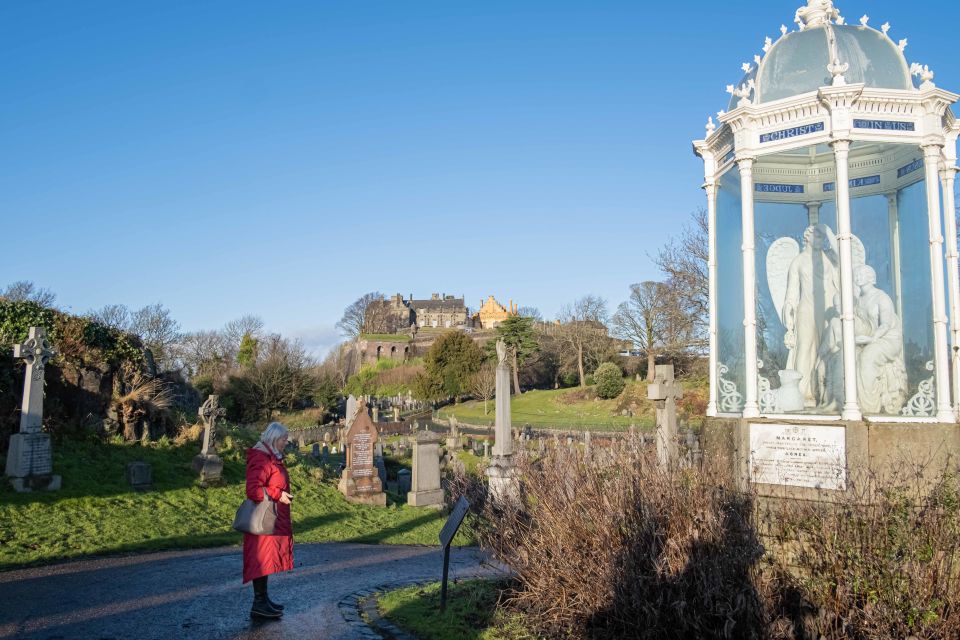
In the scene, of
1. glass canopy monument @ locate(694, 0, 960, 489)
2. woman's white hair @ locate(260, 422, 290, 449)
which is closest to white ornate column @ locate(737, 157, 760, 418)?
glass canopy monument @ locate(694, 0, 960, 489)

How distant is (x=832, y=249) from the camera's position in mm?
8930

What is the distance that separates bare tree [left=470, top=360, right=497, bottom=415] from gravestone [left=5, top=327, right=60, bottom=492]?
44.0 m

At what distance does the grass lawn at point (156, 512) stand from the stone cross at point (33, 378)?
1183 millimetres

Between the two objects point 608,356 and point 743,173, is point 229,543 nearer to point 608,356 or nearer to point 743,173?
point 743,173

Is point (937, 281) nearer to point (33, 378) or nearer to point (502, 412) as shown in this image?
point (502, 412)

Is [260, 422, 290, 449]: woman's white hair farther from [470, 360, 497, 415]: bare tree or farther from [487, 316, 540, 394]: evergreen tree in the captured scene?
[487, 316, 540, 394]: evergreen tree

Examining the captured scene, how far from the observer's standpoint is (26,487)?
39.5ft

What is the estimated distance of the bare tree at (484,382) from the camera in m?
57.6

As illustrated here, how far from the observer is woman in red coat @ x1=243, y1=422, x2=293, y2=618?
6.30m

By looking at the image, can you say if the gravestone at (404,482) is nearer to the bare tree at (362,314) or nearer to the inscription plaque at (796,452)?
Answer: the inscription plaque at (796,452)

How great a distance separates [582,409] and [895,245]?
41495mm

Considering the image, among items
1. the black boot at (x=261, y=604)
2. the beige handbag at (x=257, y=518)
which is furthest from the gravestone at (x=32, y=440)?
the beige handbag at (x=257, y=518)

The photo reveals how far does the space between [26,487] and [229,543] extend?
12.6ft

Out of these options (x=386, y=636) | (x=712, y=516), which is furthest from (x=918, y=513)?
(x=386, y=636)
